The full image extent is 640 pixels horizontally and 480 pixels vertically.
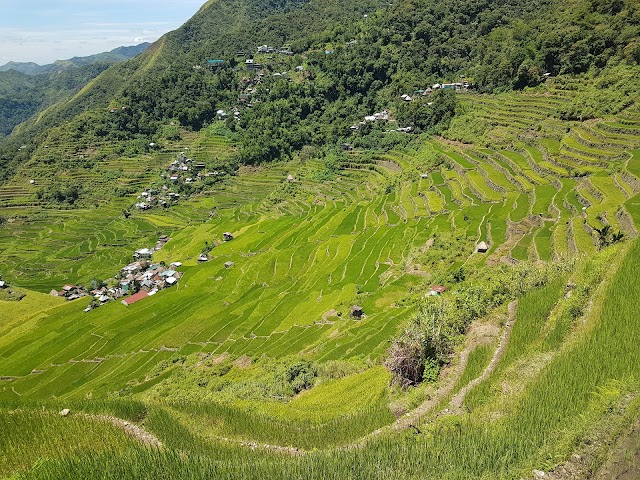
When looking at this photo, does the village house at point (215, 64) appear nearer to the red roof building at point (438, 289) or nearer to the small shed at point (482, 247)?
the small shed at point (482, 247)

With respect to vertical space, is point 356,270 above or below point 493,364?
below

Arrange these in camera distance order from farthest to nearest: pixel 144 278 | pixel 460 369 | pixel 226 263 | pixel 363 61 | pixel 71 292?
pixel 363 61 < pixel 71 292 < pixel 144 278 < pixel 226 263 < pixel 460 369

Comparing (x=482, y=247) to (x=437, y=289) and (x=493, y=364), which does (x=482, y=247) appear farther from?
(x=493, y=364)

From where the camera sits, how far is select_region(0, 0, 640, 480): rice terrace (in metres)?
8.16

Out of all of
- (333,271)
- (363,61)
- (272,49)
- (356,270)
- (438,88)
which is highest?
(272,49)

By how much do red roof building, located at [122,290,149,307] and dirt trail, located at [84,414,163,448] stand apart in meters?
30.8

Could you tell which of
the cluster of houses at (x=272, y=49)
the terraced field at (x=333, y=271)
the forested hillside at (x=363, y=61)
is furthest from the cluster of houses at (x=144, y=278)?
the cluster of houses at (x=272, y=49)

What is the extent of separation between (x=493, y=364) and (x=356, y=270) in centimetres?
1827

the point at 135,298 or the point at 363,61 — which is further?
the point at 363,61

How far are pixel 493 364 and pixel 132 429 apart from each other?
9.61m

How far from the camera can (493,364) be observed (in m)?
11.4

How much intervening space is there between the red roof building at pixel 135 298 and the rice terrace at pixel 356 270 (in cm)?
203

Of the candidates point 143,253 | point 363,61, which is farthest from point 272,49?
point 143,253

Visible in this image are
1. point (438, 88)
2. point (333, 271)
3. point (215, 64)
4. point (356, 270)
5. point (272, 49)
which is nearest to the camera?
point (356, 270)
